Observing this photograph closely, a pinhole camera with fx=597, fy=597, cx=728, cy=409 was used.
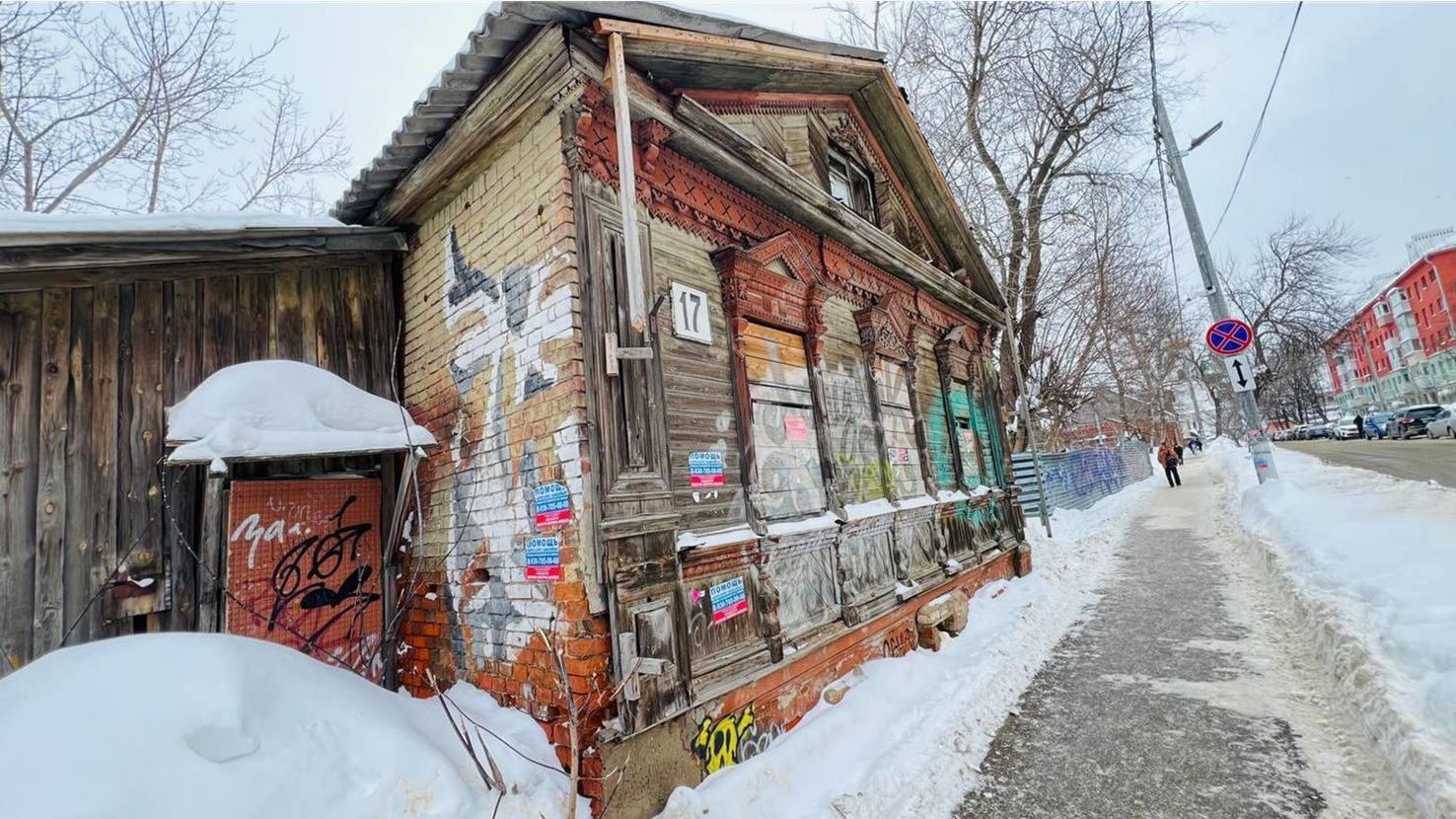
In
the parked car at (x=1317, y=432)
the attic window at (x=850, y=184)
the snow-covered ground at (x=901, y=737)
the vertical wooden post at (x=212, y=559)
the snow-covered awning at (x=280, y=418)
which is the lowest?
the snow-covered ground at (x=901, y=737)

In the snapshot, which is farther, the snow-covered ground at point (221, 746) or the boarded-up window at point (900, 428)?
the boarded-up window at point (900, 428)

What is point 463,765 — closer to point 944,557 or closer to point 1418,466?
point 944,557

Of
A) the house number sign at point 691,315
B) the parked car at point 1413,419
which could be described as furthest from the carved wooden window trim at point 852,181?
the parked car at point 1413,419

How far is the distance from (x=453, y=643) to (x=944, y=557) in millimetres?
5533

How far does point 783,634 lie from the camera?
453 centimetres

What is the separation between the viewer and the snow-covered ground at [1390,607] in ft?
10.4

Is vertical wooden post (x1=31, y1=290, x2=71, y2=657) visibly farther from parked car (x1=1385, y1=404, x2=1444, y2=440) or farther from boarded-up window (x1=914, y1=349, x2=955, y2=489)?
parked car (x1=1385, y1=404, x2=1444, y2=440)

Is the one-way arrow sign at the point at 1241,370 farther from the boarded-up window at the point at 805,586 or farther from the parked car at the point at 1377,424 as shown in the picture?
the parked car at the point at 1377,424

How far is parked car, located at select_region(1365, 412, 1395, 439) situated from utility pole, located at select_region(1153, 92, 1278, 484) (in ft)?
99.5

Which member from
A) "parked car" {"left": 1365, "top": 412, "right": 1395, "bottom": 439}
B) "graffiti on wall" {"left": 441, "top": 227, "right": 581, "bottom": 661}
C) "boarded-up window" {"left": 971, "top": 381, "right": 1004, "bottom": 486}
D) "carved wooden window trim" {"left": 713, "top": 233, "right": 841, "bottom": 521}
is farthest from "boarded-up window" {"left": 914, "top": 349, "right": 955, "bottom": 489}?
"parked car" {"left": 1365, "top": 412, "right": 1395, "bottom": 439}

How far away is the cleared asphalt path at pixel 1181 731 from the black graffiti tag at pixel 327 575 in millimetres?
4378

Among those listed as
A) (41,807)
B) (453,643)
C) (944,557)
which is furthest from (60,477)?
(944,557)

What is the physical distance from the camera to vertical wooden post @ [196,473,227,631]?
3.92 m

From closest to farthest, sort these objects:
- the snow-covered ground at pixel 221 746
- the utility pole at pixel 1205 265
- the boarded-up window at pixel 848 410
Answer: the snow-covered ground at pixel 221 746 → the boarded-up window at pixel 848 410 → the utility pole at pixel 1205 265
